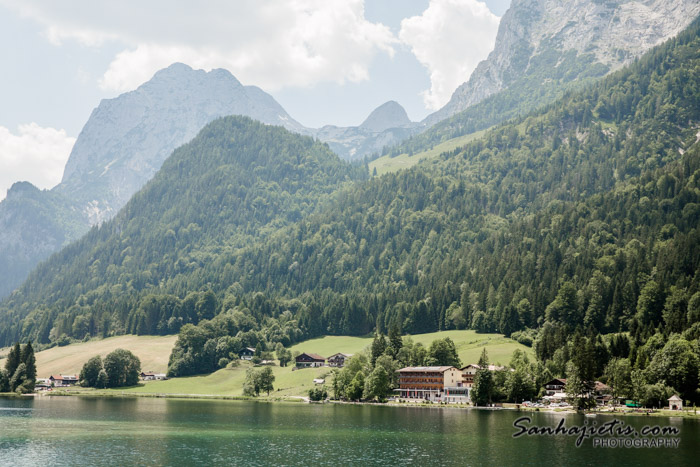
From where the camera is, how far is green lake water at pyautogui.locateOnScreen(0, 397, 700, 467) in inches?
3091

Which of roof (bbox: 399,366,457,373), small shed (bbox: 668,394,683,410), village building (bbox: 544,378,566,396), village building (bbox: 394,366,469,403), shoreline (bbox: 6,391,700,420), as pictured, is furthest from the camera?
roof (bbox: 399,366,457,373)

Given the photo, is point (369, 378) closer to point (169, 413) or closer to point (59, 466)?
point (169, 413)

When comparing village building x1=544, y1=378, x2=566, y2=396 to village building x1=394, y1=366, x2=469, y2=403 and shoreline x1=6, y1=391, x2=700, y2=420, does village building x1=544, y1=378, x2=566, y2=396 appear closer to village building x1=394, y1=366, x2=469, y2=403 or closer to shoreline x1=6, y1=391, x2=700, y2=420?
shoreline x1=6, y1=391, x2=700, y2=420

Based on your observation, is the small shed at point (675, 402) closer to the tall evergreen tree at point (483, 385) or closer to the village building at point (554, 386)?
the village building at point (554, 386)

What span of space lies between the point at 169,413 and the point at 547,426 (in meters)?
73.0

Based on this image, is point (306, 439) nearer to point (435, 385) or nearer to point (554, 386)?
point (554, 386)

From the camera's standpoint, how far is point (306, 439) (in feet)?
316

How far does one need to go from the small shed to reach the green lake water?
1235 centimetres

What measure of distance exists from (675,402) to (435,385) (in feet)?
199

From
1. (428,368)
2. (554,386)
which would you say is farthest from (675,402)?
(428,368)

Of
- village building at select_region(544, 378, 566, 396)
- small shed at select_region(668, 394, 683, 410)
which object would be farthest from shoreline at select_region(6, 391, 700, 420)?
village building at select_region(544, 378, 566, 396)

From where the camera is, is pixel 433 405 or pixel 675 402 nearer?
pixel 675 402

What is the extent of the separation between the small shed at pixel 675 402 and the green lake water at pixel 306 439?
486 inches

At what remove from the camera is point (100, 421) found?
11975 centimetres
